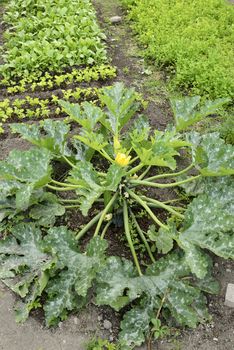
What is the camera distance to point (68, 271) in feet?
11.0

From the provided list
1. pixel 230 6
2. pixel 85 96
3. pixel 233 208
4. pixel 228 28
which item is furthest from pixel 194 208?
pixel 230 6

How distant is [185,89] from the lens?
18.5 ft

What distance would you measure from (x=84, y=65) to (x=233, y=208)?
10.3 ft

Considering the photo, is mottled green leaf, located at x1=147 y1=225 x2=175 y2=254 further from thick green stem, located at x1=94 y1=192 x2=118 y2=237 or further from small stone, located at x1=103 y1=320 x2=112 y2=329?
small stone, located at x1=103 y1=320 x2=112 y2=329

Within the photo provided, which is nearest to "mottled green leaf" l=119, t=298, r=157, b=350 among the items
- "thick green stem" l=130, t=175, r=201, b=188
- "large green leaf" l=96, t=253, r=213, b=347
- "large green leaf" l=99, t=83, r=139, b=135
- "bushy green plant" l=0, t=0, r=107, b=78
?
"large green leaf" l=96, t=253, r=213, b=347

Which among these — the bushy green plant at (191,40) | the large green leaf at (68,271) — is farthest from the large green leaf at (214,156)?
the bushy green plant at (191,40)

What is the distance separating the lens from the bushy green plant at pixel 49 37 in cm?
581

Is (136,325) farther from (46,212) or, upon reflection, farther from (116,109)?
(116,109)

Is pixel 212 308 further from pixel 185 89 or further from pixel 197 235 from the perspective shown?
pixel 185 89

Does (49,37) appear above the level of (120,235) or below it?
above

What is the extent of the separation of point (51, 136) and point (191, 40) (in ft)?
10.2

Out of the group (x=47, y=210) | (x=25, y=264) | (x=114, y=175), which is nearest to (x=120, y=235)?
(x=47, y=210)

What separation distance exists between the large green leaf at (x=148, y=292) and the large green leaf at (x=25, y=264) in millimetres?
440

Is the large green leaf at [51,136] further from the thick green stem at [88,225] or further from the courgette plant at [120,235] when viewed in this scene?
the thick green stem at [88,225]
